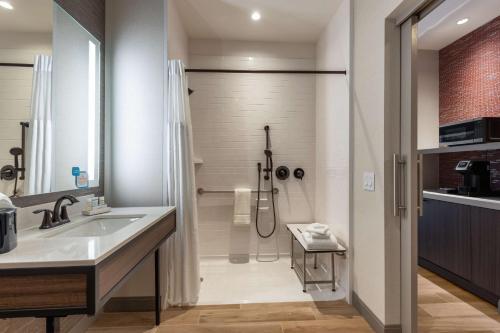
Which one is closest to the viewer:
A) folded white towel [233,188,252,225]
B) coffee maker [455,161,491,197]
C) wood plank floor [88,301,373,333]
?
wood plank floor [88,301,373,333]

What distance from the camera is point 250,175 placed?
338cm

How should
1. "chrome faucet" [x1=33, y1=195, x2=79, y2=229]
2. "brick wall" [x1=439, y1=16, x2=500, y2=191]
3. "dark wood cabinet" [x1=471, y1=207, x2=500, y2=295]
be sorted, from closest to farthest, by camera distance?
1. "chrome faucet" [x1=33, y1=195, x2=79, y2=229]
2. "dark wood cabinet" [x1=471, y1=207, x2=500, y2=295]
3. "brick wall" [x1=439, y1=16, x2=500, y2=191]

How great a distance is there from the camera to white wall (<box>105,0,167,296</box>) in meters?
2.26

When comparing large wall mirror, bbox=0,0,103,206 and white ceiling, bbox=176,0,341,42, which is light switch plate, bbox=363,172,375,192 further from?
large wall mirror, bbox=0,0,103,206

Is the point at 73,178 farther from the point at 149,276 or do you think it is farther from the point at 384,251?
the point at 384,251

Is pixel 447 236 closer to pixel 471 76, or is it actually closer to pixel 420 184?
pixel 420 184

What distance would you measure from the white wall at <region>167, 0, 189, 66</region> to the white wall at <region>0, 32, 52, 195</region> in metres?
1.08

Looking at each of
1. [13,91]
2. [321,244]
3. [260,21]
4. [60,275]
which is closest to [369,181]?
[321,244]

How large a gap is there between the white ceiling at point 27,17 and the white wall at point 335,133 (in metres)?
2.30

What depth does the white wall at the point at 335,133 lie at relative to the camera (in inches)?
95.7

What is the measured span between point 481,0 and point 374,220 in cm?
240

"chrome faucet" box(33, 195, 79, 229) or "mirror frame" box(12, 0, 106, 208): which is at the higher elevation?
"mirror frame" box(12, 0, 106, 208)

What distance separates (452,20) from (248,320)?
366 centimetres

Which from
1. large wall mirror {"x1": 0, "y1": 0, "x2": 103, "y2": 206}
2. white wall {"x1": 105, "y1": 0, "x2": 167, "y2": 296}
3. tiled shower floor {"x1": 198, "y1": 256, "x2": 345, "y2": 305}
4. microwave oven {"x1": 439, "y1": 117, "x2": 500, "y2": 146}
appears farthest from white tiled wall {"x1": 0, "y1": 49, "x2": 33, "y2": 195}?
microwave oven {"x1": 439, "y1": 117, "x2": 500, "y2": 146}
